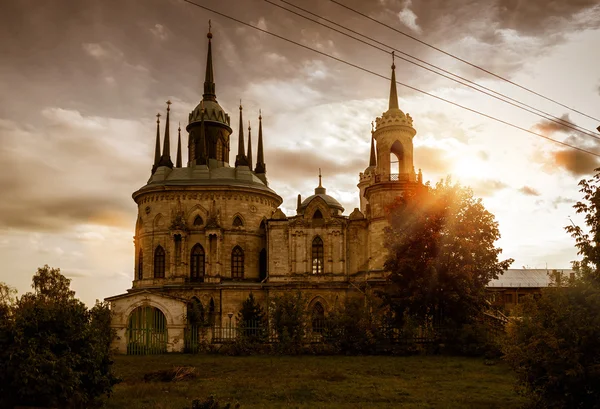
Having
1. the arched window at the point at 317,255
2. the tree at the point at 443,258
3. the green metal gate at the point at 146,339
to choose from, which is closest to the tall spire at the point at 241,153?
Answer: the arched window at the point at 317,255

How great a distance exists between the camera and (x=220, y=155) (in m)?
51.8

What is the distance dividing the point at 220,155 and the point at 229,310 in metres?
15.4

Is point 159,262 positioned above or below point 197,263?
above

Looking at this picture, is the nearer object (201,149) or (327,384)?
(327,384)

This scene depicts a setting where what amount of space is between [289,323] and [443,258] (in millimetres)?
8040

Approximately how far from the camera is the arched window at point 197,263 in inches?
1783

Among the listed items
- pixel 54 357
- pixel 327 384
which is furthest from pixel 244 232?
pixel 54 357

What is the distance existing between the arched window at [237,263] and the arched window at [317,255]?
20.7 feet

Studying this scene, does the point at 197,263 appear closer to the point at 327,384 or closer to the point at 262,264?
the point at 262,264

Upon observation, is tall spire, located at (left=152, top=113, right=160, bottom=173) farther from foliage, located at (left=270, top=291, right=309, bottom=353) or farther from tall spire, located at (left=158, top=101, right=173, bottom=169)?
foliage, located at (left=270, top=291, right=309, bottom=353)

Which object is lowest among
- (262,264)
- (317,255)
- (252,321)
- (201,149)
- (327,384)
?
(327,384)

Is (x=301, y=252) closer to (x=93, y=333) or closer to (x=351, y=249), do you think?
(x=351, y=249)

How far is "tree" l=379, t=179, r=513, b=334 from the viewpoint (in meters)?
28.3

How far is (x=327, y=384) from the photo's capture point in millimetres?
18188
